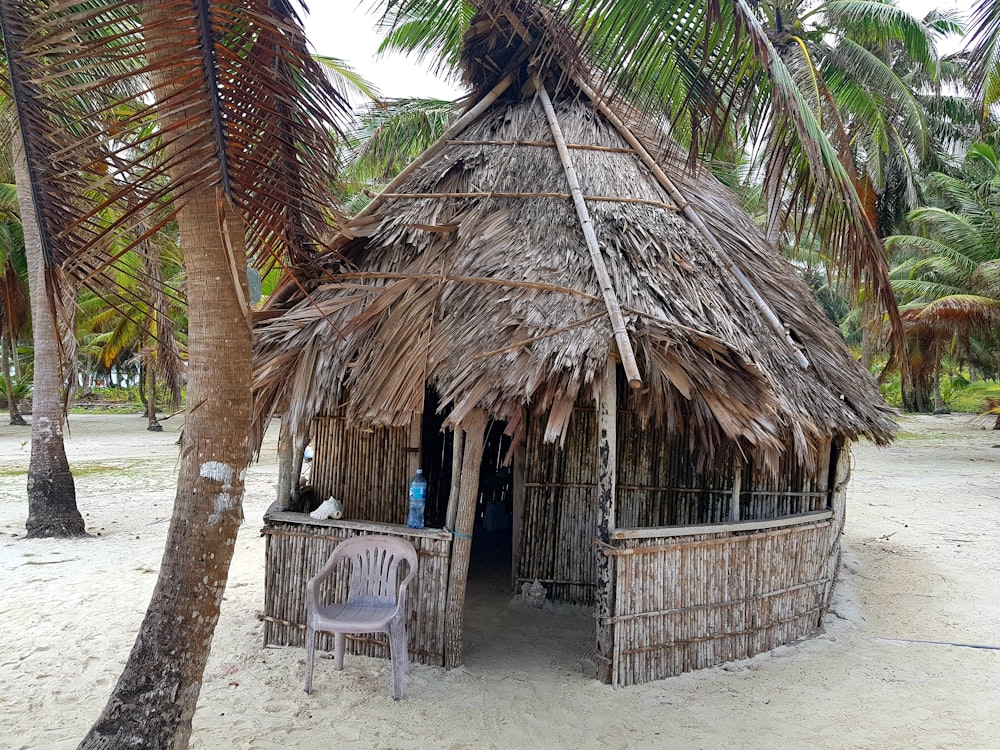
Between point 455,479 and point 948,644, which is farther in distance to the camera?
point 948,644

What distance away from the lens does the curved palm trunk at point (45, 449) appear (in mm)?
7703

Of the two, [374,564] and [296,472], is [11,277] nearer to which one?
[296,472]

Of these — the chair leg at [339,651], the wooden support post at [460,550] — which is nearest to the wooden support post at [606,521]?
the wooden support post at [460,550]

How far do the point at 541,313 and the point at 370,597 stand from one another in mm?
2154

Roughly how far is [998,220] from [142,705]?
19581mm

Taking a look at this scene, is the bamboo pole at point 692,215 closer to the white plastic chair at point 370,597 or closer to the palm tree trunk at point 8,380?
the white plastic chair at point 370,597

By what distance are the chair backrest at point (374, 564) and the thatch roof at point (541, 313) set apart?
83cm

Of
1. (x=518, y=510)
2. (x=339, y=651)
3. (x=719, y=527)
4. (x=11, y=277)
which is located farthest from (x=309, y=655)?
(x=11, y=277)

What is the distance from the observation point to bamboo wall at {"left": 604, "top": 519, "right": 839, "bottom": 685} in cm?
437

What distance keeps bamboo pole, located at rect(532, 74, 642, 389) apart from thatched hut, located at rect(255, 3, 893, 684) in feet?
0.06

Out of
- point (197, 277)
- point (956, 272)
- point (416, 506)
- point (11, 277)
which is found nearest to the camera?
point (197, 277)

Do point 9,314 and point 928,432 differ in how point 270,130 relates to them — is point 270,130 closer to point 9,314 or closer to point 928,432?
point 9,314

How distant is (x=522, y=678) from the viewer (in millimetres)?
4520

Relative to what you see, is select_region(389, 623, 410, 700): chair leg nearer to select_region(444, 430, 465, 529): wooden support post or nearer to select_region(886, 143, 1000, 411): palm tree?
select_region(444, 430, 465, 529): wooden support post
